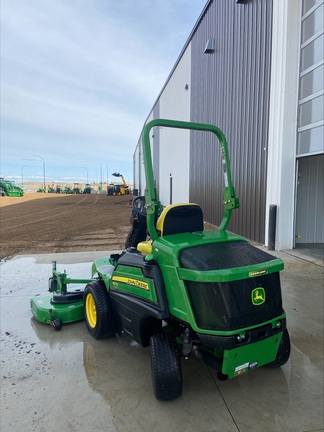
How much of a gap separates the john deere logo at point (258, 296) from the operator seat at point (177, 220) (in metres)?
0.80

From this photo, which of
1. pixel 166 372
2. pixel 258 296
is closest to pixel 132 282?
pixel 166 372

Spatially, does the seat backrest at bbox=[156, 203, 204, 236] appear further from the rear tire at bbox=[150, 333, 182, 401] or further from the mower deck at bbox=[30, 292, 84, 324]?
the mower deck at bbox=[30, 292, 84, 324]

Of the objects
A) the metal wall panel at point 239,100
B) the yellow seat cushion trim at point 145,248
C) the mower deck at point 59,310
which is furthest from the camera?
the metal wall panel at point 239,100

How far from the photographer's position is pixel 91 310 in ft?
11.3

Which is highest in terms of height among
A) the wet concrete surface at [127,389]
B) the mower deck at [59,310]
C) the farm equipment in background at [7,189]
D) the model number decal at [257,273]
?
the farm equipment in background at [7,189]

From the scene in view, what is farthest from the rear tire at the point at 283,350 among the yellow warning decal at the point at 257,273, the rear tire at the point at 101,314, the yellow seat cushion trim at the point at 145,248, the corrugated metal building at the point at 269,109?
the corrugated metal building at the point at 269,109

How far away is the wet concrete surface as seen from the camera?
2129 mm

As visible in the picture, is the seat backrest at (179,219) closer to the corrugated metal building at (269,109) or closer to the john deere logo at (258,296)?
the john deere logo at (258,296)

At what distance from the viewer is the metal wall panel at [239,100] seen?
808 centimetres

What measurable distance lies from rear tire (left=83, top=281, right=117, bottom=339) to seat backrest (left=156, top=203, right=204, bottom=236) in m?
0.97

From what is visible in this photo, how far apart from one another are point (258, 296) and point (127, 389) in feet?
4.05

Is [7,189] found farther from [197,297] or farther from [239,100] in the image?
[197,297]

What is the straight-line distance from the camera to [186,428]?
6.82 ft

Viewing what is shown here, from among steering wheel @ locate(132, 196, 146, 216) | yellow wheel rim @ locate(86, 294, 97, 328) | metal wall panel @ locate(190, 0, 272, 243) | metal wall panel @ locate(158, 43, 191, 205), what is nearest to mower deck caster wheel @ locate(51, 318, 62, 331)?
yellow wheel rim @ locate(86, 294, 97, 328)
